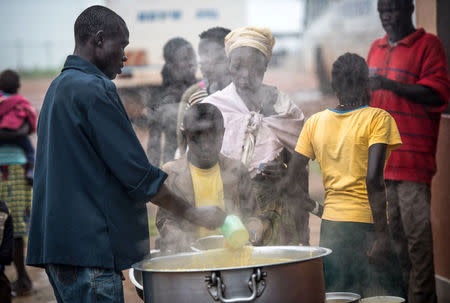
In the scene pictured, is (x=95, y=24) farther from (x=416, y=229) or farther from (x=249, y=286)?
(x=416, y=229)

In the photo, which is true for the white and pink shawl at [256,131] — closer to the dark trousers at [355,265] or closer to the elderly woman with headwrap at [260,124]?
the elderly woman with headwrap at [260,124]

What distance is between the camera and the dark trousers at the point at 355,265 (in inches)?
116

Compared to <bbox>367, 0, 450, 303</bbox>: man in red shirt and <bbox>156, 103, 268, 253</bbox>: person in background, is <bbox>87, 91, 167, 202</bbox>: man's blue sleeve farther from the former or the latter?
<bbox>367, 0, 450, 303</bbox>: man in red shirt

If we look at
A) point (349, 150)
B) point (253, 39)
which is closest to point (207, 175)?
point (349, 150)

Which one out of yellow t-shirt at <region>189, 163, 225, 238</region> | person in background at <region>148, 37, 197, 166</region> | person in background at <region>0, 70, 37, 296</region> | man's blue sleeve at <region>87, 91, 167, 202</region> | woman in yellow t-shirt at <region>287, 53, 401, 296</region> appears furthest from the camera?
person in background at <region>0, 70, 37, 296</region>

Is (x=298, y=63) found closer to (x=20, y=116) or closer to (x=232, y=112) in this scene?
(x=232, y=112)

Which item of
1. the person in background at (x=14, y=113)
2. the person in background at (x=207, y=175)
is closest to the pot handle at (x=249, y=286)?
the person in background at (x=207, y=175)

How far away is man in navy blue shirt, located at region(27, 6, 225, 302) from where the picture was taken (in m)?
2.08

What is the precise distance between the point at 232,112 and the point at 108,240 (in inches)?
56.0

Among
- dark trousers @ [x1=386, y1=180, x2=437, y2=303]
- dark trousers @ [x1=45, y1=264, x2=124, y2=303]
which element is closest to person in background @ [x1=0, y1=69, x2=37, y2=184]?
dark trousers @ [x1=386, y1=180, x2=437, y2=303]

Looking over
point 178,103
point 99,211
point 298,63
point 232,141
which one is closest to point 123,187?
point 99,211

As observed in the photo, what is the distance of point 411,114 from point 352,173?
2.79 feet

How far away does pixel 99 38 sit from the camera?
87.9 inches

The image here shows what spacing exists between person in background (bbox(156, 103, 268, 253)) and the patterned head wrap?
49 centimetres
